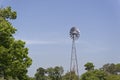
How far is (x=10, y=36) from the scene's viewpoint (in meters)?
27.9

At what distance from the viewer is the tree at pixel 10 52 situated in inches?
1058

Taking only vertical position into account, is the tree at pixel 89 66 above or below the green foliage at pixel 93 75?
above

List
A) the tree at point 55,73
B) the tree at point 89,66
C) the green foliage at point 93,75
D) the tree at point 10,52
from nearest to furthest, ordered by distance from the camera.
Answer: the tree at point 10,52 → the green foliage at point 93,75 → the tree at point 89,66 → the tree at point 55,73

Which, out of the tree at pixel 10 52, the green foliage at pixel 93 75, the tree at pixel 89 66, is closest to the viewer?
the tree at pixel 10 52

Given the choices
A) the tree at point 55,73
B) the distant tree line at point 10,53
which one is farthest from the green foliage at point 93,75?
the distant tree line at point 10,53

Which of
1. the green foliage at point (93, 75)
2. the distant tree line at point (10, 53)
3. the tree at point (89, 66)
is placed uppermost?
the tree at point (89, 66)

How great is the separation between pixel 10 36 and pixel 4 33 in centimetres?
133

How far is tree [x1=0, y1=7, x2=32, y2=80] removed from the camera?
88.2 feet

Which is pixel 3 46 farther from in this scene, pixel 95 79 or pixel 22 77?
pixel 95 79

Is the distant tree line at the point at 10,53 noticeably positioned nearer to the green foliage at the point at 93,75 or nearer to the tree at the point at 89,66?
the green foliage at the point at 93,75

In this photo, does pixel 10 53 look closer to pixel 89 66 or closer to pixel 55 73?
pixel 89 66

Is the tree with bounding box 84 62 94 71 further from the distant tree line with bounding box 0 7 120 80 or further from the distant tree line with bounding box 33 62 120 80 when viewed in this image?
the distant tree line with bounding box 0 7 120 80

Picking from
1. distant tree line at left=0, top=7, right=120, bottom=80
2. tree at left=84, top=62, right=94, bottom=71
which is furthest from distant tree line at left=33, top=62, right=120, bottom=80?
distant tree line at left=0, top=7, right=120, bottom=80

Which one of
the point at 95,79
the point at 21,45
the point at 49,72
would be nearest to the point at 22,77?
the point at 21,45
